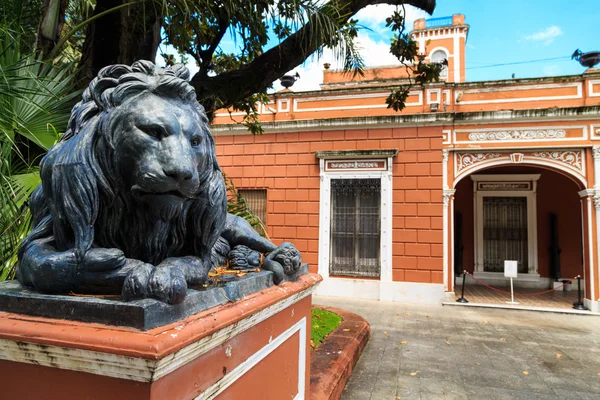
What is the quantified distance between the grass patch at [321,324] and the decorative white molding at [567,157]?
558 centimetres

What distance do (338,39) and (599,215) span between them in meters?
6.74

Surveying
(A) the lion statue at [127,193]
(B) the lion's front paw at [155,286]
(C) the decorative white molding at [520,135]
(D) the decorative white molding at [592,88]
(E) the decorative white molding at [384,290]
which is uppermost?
(D) the decorative white molding at [592,88]

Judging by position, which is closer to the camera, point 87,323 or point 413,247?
point 87,323

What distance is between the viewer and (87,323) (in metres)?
1.04

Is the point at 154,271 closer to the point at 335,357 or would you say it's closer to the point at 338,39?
the point at 335,357

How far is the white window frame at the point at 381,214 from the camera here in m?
8.22

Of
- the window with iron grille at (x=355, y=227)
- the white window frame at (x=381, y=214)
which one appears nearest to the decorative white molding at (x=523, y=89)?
the white window frame at (x=381, y=214)

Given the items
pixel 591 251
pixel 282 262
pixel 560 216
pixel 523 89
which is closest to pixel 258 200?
pixel 523 89

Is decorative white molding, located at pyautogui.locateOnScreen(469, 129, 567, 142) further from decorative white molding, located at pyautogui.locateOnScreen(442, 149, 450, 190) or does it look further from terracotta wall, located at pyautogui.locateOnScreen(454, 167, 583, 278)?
terracotta wall, located at pyautogui.locateOnScreen(454, 167, 583, 278)

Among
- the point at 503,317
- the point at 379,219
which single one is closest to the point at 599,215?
the point at 503,317

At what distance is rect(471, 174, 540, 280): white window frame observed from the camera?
10.2 metres

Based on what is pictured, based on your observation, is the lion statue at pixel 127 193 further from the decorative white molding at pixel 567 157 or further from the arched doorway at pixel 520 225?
the arched doorway at pixel 520 225

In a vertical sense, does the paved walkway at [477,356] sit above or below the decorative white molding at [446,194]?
below

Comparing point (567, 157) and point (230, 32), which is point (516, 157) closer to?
point (567, 157)
